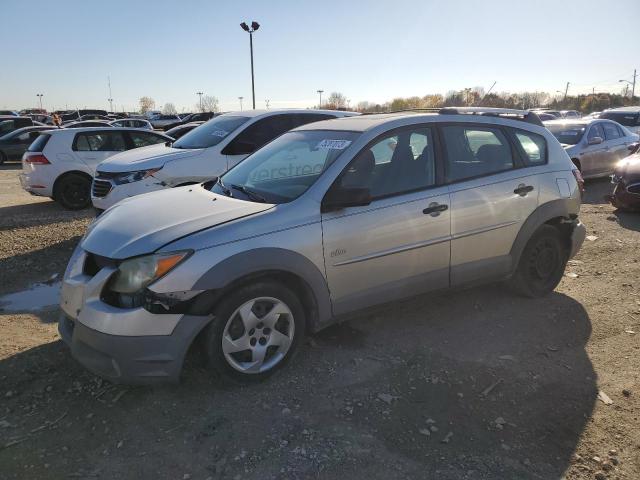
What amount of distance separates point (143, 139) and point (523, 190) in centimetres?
835

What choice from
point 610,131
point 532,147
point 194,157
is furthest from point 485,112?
point 610,131

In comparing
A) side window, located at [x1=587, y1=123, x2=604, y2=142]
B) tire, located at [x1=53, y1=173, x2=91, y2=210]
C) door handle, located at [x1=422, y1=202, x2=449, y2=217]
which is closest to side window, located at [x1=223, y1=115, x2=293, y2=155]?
door handle, located at [x1=422, y1=202, x2=449, y2=217]

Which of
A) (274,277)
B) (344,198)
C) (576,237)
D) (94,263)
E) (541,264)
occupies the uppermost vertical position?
(344,198)

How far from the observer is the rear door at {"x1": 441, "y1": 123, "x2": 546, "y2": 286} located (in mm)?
4074

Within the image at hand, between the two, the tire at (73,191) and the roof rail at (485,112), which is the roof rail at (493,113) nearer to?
the roof rail at (485,112)

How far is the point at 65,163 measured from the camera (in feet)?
31.6

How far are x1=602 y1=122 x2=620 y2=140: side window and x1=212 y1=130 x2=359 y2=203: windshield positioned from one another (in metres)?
9.96

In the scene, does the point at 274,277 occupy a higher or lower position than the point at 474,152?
lower

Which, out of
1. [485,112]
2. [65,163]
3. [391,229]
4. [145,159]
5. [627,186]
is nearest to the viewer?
[391,229]

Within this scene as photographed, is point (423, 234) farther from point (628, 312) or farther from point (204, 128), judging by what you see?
point (204, 128)

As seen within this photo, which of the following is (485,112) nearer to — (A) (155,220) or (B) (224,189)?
(B) (224,189)

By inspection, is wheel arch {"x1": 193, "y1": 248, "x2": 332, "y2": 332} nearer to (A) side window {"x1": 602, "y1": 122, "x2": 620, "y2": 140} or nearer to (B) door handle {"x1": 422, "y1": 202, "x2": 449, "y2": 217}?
(B) door handle {"x1": 422, "y1": 202, "x2": 449, "y2": 217}

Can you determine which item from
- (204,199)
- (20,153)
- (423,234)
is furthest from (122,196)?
(20,153)

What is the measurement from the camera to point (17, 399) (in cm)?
324
